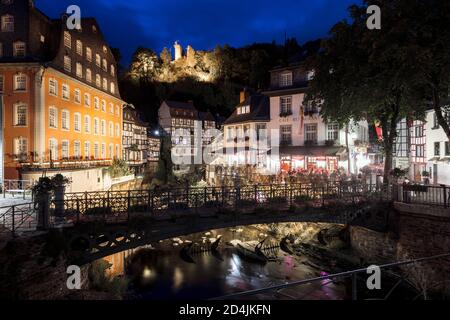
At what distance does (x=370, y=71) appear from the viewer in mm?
19234

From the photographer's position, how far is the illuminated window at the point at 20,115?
1026 inches

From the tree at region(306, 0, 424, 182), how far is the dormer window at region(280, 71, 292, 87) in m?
14.1

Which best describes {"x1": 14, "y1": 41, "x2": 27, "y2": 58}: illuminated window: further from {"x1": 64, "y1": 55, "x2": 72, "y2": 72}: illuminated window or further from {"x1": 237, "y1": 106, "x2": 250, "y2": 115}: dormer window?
{"x1": 237, "y1": 106, "x2": 250, "y2": 115}: dormer window

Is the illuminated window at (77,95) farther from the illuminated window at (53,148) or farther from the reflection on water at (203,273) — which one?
the reflection on water at (203,273)

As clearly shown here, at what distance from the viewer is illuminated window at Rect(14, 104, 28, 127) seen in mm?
26052

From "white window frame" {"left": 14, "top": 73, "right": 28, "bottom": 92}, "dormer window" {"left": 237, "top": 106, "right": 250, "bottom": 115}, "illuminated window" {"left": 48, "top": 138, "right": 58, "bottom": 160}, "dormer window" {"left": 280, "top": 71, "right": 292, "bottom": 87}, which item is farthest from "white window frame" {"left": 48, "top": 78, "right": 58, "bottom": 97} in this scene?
"dormer window" {"left": 280, "top": 71, "right": 292, "bottom": 87}

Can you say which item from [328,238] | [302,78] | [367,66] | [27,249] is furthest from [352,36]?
[27,249]

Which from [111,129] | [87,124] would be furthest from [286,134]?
[87,124]

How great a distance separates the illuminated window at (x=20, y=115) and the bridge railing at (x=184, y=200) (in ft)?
43.8

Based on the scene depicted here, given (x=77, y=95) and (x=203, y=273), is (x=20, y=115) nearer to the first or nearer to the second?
(x=77, y=95)

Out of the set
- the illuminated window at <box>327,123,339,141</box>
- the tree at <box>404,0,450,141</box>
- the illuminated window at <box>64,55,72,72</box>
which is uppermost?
the illuminated window at <box>64,55,72,72</box>

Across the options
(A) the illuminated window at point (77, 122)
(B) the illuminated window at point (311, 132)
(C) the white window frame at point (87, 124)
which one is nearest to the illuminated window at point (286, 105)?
(B) the illuminated window at point (311, 132)

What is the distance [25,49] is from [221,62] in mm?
65040

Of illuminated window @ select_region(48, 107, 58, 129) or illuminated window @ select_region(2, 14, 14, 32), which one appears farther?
illuminated window @ select_region(48, 107, 58, 129)
